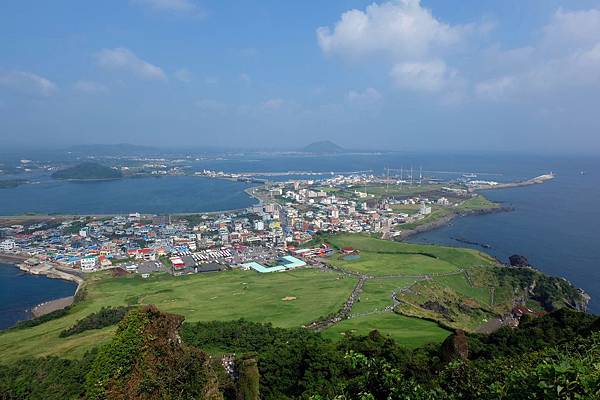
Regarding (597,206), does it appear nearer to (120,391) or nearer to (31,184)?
(120,391)

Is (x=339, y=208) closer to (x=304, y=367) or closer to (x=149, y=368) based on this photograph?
(x=304, y=367)

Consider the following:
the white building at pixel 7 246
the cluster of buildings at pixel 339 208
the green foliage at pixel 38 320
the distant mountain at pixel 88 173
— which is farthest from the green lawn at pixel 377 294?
the distant mountain at pixel 88 173

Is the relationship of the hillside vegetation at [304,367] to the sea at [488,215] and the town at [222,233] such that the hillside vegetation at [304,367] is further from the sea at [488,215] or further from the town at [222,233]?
the town at [222,233]

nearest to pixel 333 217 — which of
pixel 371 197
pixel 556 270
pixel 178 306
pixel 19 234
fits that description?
pixel 371 197

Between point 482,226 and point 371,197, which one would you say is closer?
point 482,226

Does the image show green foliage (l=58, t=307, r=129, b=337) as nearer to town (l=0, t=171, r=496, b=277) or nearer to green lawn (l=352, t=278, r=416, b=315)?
town (l=0, t=171, r=496, b=277)

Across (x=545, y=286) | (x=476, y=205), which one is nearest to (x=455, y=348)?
(x=545, y=286)
